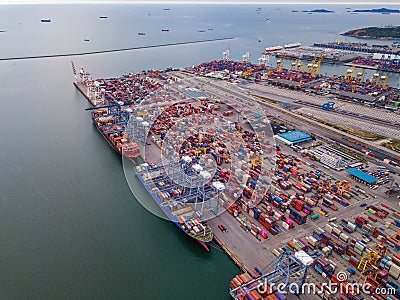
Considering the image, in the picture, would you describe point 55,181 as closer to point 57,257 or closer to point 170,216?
point 57,257

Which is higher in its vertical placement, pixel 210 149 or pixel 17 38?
pixel 17 38

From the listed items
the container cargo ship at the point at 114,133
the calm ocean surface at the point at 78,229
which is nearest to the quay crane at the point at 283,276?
the calm ocean surface at the point at 78,229

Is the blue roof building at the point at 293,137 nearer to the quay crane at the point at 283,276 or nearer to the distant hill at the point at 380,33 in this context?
the quay crane at the point at 283,276

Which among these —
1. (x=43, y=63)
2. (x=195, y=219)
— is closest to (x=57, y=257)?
(x=195, y=219)

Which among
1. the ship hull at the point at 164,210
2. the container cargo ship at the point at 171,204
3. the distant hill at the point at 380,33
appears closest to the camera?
the ship hull at the point at 164,210

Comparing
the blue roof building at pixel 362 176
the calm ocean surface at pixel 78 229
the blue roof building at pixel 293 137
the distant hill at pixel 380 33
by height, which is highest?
the distant hill at pixel 380 33

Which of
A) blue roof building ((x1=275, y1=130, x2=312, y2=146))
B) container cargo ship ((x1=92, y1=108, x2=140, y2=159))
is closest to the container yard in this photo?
container cargo ship ((x1=92, y1=108, x2=140, y2=159))

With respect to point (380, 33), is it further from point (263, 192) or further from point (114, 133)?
point (263, 192)
